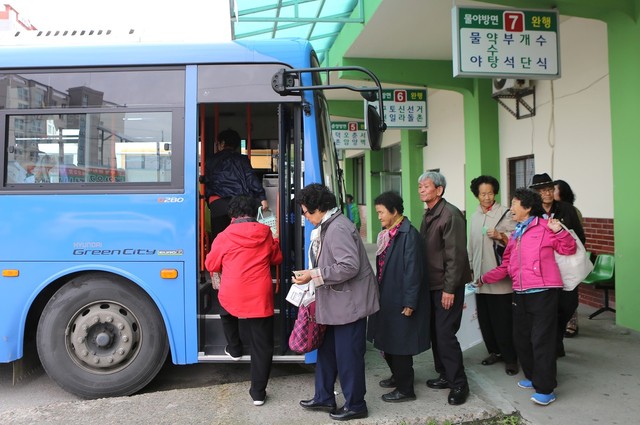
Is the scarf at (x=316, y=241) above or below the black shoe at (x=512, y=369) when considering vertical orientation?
above

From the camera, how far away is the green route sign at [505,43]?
6.30m

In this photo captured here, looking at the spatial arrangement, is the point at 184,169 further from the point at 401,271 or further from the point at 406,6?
the point at 406,6

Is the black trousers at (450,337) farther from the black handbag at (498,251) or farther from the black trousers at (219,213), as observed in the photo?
the black trousers at (219,213)

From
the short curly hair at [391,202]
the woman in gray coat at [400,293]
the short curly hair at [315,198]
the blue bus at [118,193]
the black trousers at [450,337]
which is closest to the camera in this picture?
the short curly hair at [315,198]

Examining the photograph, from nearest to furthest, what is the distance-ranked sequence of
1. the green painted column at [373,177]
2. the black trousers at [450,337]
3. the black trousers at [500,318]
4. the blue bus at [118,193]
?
the black trousers at [450,337]
the blue bus at [118,193]
the black trousers at [500,318]
the green painted column at [373,177]

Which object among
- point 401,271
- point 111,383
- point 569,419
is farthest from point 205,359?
point 569,419

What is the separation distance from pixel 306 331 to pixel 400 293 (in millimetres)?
735

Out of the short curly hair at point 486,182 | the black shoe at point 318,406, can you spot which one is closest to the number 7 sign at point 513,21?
the short curly hair at point 486,182

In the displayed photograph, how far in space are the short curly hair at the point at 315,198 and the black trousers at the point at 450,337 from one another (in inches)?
46.1

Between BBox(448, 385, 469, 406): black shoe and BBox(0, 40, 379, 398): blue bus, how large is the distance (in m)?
1.26

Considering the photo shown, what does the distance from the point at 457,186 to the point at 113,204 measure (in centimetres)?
934

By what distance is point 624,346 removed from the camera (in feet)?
18.1

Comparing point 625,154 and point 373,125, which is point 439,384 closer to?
point 373,125

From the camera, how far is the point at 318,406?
3908 millimetres
